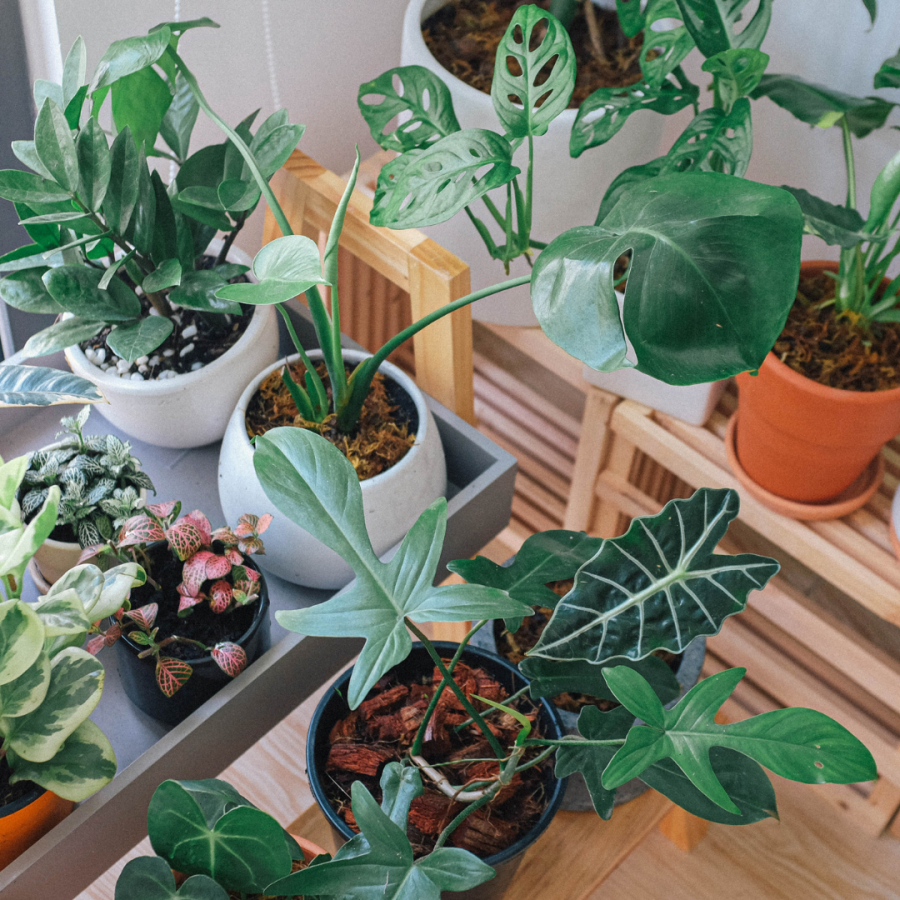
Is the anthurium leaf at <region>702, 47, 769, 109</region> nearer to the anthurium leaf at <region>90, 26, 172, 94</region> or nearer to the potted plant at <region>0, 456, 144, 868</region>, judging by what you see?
the anthurium leaf at <region>90, 26, 172, 94</region>

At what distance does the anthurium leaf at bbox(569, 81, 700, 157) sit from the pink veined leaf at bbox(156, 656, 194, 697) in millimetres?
543

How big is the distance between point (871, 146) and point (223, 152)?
2.63 ft

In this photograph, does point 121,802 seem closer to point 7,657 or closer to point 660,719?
point 7,657

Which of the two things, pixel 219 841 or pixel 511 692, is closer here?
pixel 219 841

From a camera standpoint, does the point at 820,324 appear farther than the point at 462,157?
Yes

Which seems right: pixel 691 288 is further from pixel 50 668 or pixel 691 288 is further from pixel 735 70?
pixel 50 668

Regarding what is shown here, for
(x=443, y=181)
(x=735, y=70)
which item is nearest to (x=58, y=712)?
(x=443, y=181)

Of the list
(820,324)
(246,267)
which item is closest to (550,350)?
(820,324)

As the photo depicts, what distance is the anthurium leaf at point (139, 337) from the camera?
2.58 feet

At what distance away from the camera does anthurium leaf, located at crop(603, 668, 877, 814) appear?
1.81 ft

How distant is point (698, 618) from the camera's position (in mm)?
706

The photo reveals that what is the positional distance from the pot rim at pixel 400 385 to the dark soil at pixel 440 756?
177 millimetres

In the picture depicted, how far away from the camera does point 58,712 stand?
65 cm

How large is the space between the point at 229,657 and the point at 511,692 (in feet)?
0.78
